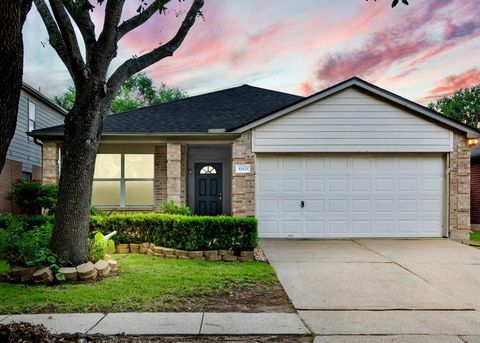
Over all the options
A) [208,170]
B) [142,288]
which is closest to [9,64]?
[142,288]

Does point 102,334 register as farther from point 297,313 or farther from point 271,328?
point 297,313

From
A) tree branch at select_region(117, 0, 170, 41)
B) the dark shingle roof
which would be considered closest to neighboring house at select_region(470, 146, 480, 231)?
the dark shingle roof

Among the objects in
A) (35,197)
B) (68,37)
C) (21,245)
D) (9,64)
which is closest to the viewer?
(9,64)

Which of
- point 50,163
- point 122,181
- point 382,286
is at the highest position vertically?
point 50,163

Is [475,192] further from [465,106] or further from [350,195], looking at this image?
[465,106]

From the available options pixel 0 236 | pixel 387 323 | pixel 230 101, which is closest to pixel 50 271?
pixel 0 236

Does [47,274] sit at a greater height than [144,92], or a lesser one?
lesser

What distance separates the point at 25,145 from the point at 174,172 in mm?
8518

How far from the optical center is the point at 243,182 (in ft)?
39.1

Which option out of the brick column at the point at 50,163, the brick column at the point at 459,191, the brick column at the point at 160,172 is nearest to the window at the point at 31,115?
the brick column at the point at 50,163

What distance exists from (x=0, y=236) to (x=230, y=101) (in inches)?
415

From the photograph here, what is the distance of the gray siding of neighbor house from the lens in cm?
1635

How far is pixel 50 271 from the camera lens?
663 cm

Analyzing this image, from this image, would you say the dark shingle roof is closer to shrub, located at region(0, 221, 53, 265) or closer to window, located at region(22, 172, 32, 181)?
shrub, located at region(0, 221, 53, 265)
